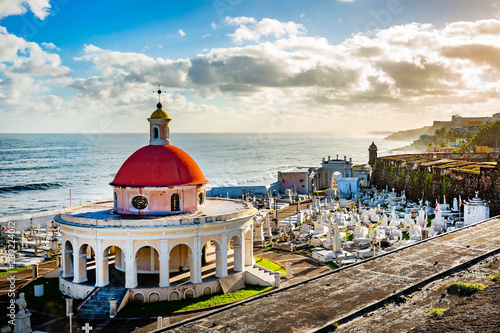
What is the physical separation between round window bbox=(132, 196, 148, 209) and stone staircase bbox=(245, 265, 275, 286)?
6579 mm

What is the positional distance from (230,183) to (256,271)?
69.9m

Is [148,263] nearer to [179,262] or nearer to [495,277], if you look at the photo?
[179,262]

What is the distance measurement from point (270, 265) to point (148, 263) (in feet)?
25.4

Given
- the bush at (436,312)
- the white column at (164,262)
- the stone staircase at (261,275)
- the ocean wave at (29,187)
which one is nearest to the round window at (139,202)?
the white column at (164,262)

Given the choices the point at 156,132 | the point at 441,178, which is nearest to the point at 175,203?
the point at 156,132

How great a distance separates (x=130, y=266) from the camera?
2191 centimetres

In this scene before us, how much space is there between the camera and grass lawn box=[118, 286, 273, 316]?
20.5m

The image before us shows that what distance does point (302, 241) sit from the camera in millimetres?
34438

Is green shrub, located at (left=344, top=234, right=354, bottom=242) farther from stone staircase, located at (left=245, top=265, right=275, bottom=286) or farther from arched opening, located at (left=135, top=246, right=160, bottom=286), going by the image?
arched opening, located at (left=135, top=246, right=160, bottom=286)

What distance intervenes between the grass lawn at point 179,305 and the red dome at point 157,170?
6115 millimetres

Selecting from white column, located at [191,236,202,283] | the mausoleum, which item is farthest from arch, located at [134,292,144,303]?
white column, located at [191,236,202,283]

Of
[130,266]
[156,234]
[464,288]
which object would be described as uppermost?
[156,234]

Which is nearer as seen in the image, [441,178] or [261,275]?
[261,275]

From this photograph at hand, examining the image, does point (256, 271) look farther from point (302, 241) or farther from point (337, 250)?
point (302, 241)
